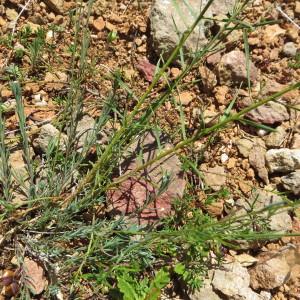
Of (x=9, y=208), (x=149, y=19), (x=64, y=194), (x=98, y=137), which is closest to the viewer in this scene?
(x=9, y=208)

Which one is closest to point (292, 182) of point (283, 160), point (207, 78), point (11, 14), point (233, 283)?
point (283, 160)

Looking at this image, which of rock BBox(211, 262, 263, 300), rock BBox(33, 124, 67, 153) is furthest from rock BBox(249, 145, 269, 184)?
rock BBox(33, 124, 67, 153)

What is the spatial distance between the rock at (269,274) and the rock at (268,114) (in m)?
0.85

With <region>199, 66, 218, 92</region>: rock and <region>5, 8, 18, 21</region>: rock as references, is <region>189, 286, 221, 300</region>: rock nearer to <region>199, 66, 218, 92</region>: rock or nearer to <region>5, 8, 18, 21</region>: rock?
<region>199, 66, 218, 92</region>: rock

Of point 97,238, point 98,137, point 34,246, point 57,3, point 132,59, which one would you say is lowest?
point 34,246

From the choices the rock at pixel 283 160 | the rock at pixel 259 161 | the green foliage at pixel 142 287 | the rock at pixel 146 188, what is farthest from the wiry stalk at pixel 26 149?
the rock at pixel 283 160

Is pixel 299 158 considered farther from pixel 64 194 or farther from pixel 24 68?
pixel 24 68

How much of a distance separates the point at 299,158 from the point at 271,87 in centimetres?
53

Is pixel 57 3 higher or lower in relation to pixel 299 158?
higher

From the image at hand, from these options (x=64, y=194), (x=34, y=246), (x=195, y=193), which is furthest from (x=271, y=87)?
(x=34, y=246)

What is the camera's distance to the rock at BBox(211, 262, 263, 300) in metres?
2.35

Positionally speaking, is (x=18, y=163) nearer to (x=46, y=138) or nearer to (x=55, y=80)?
(x=46, y=138)

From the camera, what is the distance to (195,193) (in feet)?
8.54

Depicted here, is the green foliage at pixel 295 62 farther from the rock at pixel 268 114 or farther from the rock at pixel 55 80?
the rock at pixel 55 80
